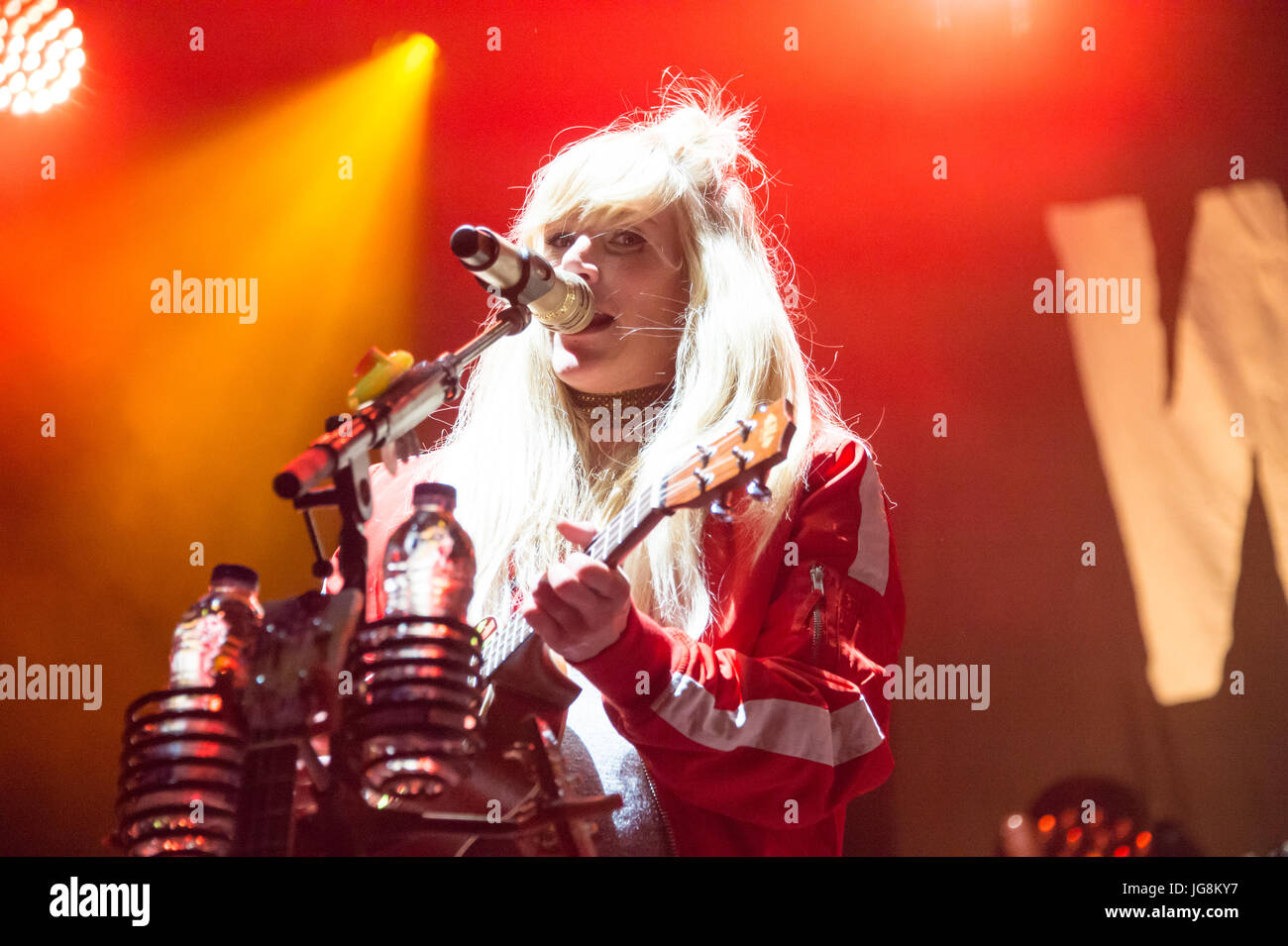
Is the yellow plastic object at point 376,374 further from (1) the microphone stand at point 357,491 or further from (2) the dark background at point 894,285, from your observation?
(2) the dark background at point 894,285

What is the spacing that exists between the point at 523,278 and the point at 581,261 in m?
0.63

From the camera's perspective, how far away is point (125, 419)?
2.86 m

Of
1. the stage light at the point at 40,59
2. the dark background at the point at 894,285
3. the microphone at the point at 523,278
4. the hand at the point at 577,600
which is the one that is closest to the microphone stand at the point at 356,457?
the microphone at the point at 523,278

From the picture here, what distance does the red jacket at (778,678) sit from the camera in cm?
157

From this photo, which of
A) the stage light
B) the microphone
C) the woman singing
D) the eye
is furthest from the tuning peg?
the stage light

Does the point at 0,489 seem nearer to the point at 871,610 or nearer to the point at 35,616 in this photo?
the point at 35,616

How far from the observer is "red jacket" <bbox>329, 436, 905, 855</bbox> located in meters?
1.57

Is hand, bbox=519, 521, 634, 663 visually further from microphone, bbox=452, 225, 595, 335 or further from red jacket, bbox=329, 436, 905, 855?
microphone, bbox=452, 225, 595, 335

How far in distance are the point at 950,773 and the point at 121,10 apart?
8.93 ft

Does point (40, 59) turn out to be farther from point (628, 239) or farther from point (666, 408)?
point (666, 408)

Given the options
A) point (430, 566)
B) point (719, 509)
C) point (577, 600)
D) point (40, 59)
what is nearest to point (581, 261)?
point (719, 509)

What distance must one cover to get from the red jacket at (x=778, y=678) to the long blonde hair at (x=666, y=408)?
0.06 m
